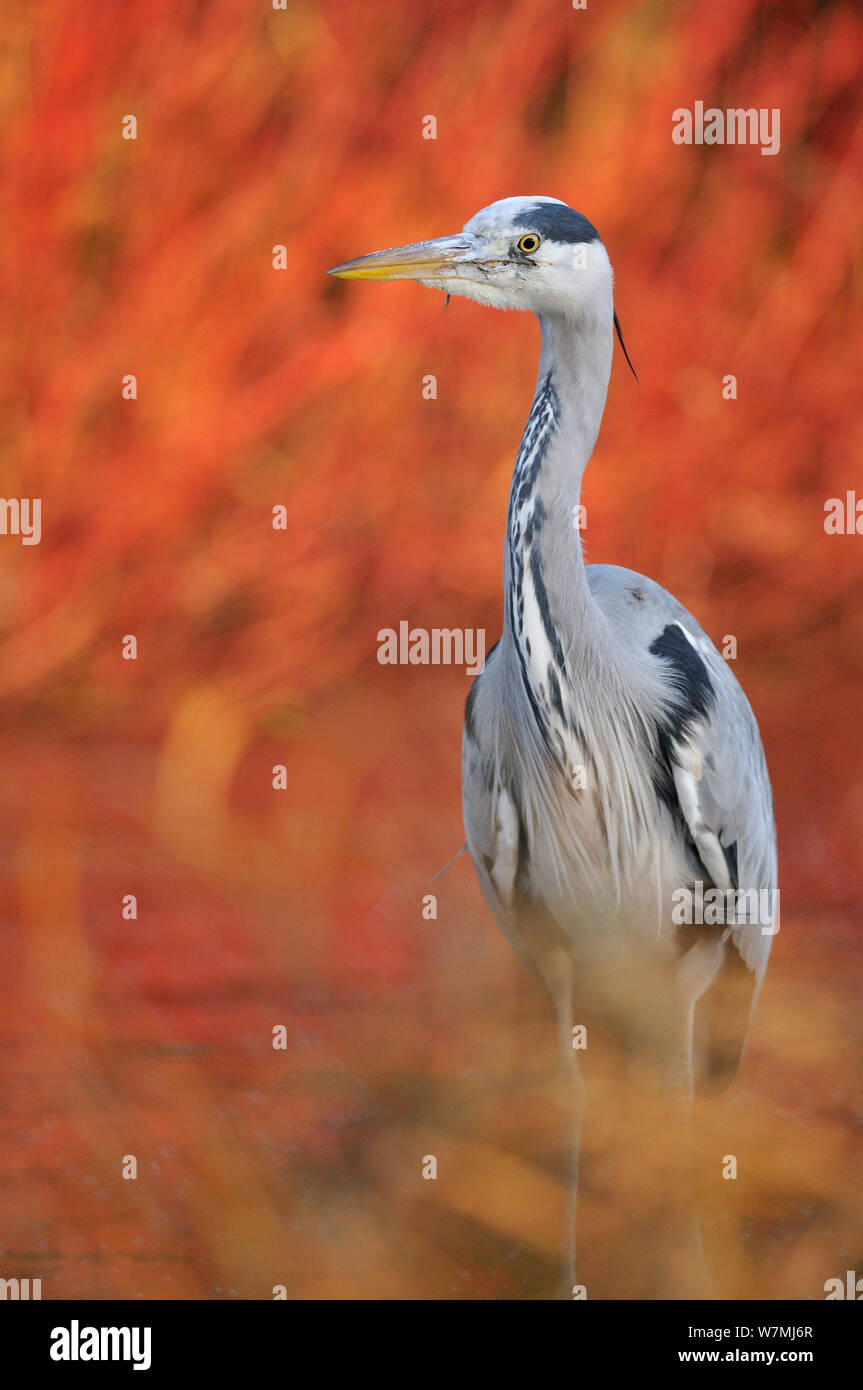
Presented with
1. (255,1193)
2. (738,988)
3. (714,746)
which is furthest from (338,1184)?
(714,746)

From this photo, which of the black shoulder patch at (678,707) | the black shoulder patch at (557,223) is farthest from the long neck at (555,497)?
the black shoulder patch at (678,707)

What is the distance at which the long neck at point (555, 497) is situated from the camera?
9.16ft

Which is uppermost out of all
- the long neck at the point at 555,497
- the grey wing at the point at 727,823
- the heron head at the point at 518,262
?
the heron head at the point at 518,262

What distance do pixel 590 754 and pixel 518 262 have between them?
88cm

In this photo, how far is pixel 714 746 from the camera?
10.0ft

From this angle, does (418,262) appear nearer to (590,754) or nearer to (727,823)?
(590,754)

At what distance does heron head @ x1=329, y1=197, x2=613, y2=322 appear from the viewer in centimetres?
285

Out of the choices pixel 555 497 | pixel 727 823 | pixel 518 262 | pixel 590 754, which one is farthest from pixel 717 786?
pixel 518 262

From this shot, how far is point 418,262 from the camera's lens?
297 centimetres

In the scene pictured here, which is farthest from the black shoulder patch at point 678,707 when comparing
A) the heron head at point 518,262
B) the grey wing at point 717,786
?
Result: the heron head at point 518,262

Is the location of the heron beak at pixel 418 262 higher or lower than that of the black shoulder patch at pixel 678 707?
higher

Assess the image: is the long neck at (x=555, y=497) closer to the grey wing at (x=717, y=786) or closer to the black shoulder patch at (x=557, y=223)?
the black shoulder patch at (x=557, y=223)

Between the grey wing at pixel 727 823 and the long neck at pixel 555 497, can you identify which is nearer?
the long neck at pixel 555 497

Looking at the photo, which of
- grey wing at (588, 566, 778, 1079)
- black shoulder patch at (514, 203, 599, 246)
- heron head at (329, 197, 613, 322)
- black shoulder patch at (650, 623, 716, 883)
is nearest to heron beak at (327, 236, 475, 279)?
heron head at (329, 197, 613, 322)
